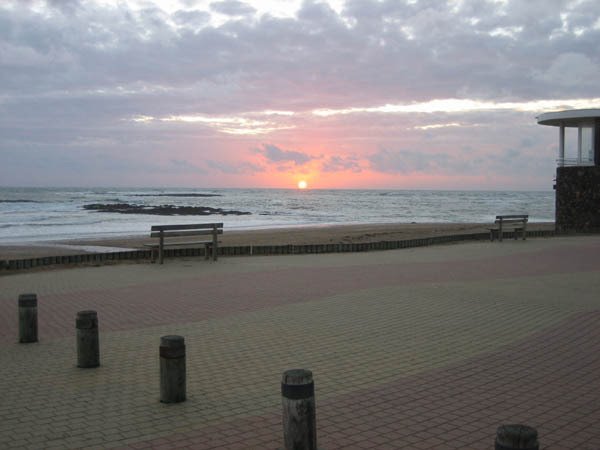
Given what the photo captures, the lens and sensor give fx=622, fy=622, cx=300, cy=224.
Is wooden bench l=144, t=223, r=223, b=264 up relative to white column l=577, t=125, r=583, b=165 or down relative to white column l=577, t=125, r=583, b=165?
down

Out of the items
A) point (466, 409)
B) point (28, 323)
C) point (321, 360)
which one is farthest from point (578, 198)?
point (28, 323)

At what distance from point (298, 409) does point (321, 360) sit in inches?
110

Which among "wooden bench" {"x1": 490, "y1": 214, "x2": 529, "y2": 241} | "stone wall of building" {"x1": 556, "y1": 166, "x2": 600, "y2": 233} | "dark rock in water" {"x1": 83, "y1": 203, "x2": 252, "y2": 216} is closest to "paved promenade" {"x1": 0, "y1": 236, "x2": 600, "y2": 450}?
"wooden bench" {"x1": 490, "y1": 214, "x2": 529, "y2": 241}

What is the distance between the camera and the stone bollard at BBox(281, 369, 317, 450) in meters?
4.20

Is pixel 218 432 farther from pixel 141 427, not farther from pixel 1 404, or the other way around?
pixel 1 404

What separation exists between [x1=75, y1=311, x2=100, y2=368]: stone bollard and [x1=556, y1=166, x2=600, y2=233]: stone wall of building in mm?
24182

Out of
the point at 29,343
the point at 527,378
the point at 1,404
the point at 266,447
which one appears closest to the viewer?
the point at 266,447

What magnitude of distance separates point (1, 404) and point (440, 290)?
8174 mm

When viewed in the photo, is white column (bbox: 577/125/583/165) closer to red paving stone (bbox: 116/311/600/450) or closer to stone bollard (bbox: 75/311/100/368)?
red paving stone (bbox: 116/311/600/450)

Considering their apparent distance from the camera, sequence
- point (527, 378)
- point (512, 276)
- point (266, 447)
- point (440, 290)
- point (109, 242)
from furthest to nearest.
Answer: point (109, 242) < point (512, 276) < point (440, 290) < point (527, 378) < point (266, 447)

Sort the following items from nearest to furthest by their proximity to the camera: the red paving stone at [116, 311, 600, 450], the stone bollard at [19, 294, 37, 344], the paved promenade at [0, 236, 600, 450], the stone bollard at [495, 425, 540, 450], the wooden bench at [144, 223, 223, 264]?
the stone bollard at [495, 425, 540, 450]
the red paving stone at [116, 311, 600, 450]
the paved promenade at [0, 236, 600, 450]
the stone bollard at [19, 294, 37, 344]
the wooden bench at [144, 223, 223, 264]

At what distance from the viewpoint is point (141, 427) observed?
5047 millimetres

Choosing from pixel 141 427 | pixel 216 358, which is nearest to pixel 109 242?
pixel 216 358

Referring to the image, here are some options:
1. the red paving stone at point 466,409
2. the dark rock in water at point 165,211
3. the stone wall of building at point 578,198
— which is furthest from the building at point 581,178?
the dark rock in water at point 165,211
